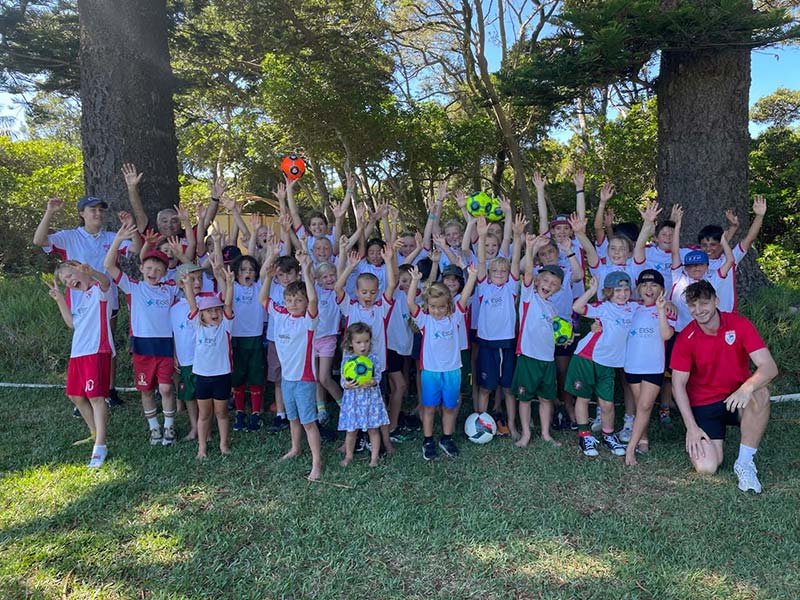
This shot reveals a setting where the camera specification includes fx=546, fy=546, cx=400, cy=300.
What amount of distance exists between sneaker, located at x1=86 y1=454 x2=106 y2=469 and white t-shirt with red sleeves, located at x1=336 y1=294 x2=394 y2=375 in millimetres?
2151

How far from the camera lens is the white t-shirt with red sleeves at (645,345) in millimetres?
4395

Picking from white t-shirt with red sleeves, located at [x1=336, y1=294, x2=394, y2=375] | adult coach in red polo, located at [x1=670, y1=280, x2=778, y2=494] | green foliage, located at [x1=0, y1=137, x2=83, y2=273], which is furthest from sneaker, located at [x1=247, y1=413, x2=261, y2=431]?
green foliage, located at [x1=0, y1=137, x2=83, y2=273]

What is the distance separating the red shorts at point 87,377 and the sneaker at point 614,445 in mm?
4153

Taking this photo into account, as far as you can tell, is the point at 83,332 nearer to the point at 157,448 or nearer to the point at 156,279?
the point at 156,279

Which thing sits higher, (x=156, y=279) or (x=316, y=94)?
(x=316, y=94)

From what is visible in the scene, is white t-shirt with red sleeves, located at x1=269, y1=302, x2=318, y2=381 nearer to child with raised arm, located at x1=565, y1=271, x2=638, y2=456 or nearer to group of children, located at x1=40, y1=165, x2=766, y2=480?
group of children, located at x1=40, y1=165, x2=766, y2=480

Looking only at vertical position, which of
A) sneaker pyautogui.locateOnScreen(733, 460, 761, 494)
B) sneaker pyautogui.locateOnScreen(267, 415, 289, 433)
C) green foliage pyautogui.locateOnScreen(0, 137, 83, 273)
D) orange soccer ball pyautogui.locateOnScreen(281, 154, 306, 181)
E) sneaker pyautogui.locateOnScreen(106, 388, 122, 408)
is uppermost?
green foliage pyautogui.locateOnScreen(0, 137, 83, 273)

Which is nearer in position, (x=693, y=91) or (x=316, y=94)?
(x=693, y=91)

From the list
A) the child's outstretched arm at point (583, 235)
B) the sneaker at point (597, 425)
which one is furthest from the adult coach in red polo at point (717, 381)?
the child's outstretched arm at point (583, 235)

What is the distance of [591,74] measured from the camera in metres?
6.08

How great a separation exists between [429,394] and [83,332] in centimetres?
289

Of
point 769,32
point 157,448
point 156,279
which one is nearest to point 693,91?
point 769,32

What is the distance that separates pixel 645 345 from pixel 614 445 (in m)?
0.85

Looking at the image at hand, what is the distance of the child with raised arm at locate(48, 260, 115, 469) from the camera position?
4.41 m
